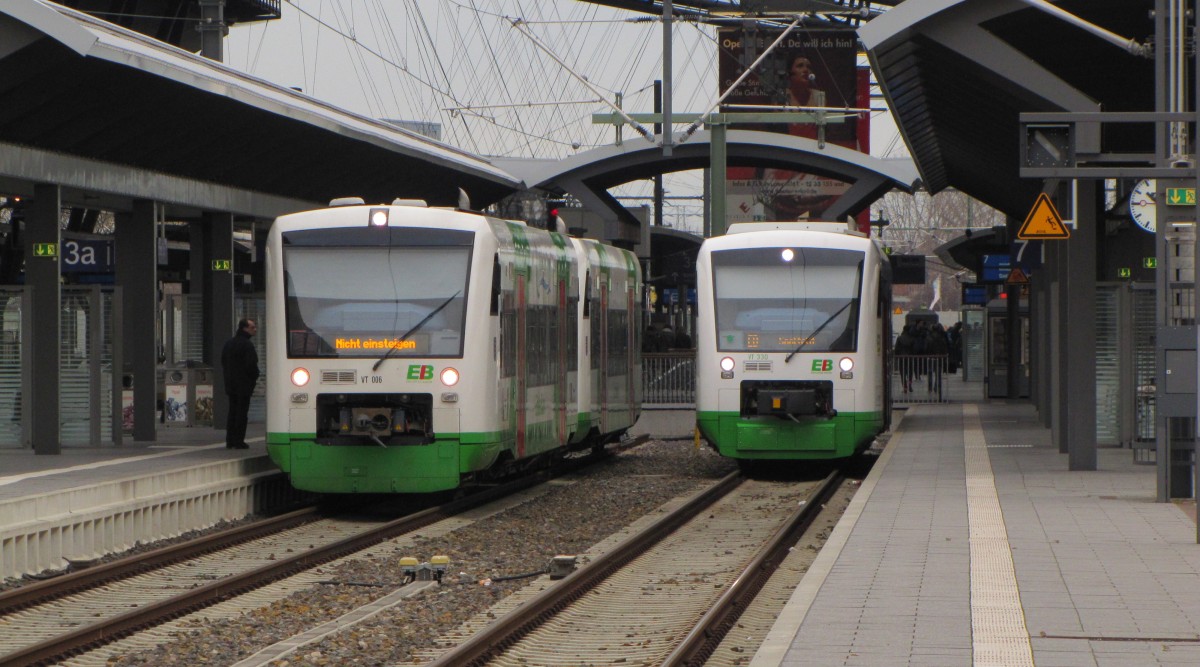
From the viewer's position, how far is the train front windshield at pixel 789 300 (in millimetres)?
21094

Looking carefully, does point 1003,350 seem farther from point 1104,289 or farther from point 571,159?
point 1104,289

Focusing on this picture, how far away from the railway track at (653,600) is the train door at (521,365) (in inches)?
75.6

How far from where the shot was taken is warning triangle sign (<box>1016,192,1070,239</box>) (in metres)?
17.2

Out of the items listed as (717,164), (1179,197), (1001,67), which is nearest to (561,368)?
(1001,67)

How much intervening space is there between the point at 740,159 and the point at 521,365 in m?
20.1

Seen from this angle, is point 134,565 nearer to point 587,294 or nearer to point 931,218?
point 587,294

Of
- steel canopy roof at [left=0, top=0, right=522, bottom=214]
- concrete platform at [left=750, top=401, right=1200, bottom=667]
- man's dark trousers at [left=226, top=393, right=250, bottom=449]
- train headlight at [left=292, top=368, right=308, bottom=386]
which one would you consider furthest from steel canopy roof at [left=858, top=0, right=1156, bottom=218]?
man's dark trousers at [left=226, top=393, right=250, bottom=449]

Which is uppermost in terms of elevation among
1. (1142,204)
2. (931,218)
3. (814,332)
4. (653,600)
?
(931,218)

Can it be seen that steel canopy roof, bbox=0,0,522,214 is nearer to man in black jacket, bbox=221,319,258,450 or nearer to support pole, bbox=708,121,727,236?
man in black jacket, bbox=221,319,258,450

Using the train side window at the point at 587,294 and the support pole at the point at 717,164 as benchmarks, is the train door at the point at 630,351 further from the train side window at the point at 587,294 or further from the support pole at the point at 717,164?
the train side window at the point at 587,294

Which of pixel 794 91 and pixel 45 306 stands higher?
pixel 794 91

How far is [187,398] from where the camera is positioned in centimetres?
2558

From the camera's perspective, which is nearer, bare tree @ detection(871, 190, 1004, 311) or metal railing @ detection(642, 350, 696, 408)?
metal railing @ detection(642, 350, 696, 408)

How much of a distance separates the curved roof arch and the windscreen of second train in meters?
19.3
